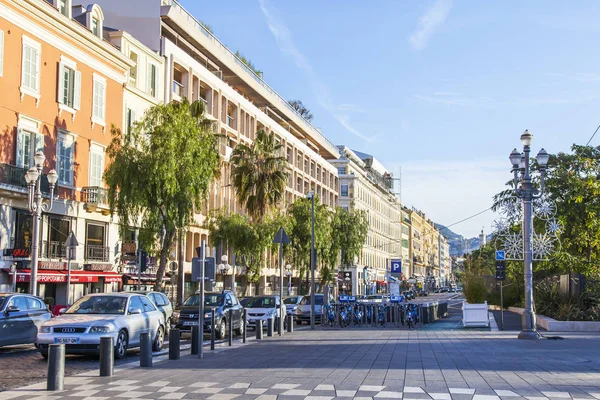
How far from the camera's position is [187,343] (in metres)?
22.5

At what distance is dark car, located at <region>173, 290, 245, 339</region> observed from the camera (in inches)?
969

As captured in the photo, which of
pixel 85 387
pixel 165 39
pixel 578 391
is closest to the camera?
pixel 578 391

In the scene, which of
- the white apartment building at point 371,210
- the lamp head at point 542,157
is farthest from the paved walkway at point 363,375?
the white apartment building at point 371,210

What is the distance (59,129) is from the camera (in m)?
33.4

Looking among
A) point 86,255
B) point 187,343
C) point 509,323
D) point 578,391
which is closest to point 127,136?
point 86,255

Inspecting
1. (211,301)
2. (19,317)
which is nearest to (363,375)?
(19,317)

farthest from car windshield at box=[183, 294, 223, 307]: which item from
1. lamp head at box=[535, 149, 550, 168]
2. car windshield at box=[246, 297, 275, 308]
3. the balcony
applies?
lamp head at box=[535, 149, 550, 168]

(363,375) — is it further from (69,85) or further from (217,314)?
(69,85)

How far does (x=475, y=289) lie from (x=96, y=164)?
24484 millimetres

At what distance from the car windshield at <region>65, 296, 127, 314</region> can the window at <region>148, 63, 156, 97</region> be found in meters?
26.4

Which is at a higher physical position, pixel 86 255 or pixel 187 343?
pixel 86 255

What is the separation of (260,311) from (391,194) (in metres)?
97.6

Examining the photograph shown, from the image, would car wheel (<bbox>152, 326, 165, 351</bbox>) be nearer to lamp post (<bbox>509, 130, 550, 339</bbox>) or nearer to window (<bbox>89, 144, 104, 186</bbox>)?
lamp post (<bbox>509, 130, 550, 339</bbox>)

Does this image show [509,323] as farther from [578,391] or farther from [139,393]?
[139,393]
